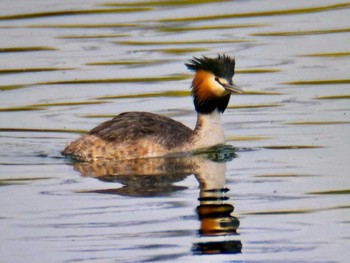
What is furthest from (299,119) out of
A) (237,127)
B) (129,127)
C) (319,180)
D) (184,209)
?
(184,209)

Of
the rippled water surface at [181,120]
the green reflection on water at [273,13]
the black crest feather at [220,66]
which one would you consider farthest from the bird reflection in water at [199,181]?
the green reflection on water at [273,13]

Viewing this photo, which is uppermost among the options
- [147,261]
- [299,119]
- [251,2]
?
[251,2]

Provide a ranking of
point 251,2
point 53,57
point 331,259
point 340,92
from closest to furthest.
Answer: point 331,259, point 340,92, point 53,57, point 251,2

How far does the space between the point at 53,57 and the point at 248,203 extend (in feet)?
29.9

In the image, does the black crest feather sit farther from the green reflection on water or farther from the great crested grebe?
the green reflection on water

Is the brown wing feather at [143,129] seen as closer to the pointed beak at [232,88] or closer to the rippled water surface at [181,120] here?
the rippled water surface at [181,120]

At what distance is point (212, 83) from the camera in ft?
56.5

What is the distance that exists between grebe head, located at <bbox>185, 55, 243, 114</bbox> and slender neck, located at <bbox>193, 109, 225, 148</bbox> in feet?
0.57

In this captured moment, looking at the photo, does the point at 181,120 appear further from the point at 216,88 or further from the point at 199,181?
the point at 199,181

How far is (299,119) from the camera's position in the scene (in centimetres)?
1805

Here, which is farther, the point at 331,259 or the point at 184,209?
the point at 184,209

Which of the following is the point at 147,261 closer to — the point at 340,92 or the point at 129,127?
the point at 129,127

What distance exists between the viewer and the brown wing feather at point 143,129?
1695cm

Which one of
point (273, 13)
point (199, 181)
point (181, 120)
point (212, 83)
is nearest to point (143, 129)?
point (212, 83)
